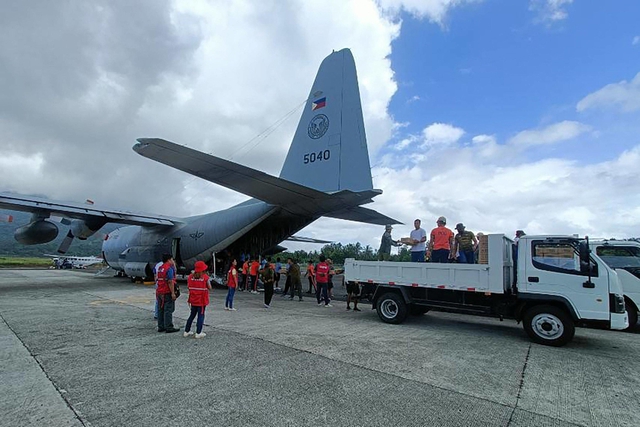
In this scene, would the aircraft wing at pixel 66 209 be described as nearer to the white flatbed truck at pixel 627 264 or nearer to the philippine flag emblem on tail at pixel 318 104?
the philippine flag emblem on tail at pixel 318 104

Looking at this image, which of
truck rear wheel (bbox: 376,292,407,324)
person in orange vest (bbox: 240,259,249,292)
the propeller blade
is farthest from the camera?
the propeller blade

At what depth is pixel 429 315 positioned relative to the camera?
1022cm

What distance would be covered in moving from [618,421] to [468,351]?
254cm

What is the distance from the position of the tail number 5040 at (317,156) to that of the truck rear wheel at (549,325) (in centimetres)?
818

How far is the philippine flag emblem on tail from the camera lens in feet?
43.5

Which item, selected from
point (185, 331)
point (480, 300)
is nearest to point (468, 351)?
point (480, 300)

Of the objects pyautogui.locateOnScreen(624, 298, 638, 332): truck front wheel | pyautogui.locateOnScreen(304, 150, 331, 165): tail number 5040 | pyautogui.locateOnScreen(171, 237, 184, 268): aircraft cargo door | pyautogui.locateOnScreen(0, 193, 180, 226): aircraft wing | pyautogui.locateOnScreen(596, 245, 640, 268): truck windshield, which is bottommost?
pyautogui.locateOnScreen(624, 298, 638, 332): truck front wheel

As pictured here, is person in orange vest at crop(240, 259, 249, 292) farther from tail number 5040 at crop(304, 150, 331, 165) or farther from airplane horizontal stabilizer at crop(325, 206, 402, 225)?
tail number 5040 at crop(304, 150, 331, 165)

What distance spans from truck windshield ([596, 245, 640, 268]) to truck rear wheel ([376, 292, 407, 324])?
18.1ft

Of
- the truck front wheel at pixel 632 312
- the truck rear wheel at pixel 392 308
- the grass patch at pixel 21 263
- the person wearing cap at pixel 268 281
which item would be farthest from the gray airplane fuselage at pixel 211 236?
the grass patch at pixel 21 263

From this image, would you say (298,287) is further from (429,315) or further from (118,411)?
(118,411)

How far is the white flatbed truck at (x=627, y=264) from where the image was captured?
852 centimetres

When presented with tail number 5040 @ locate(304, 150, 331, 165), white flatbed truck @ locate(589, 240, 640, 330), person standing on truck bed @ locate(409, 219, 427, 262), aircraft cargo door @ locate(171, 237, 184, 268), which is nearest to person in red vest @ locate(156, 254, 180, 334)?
person standing on truck bed @ locate(409, 219, 427, 262)

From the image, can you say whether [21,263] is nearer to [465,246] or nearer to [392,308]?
[392,308]
